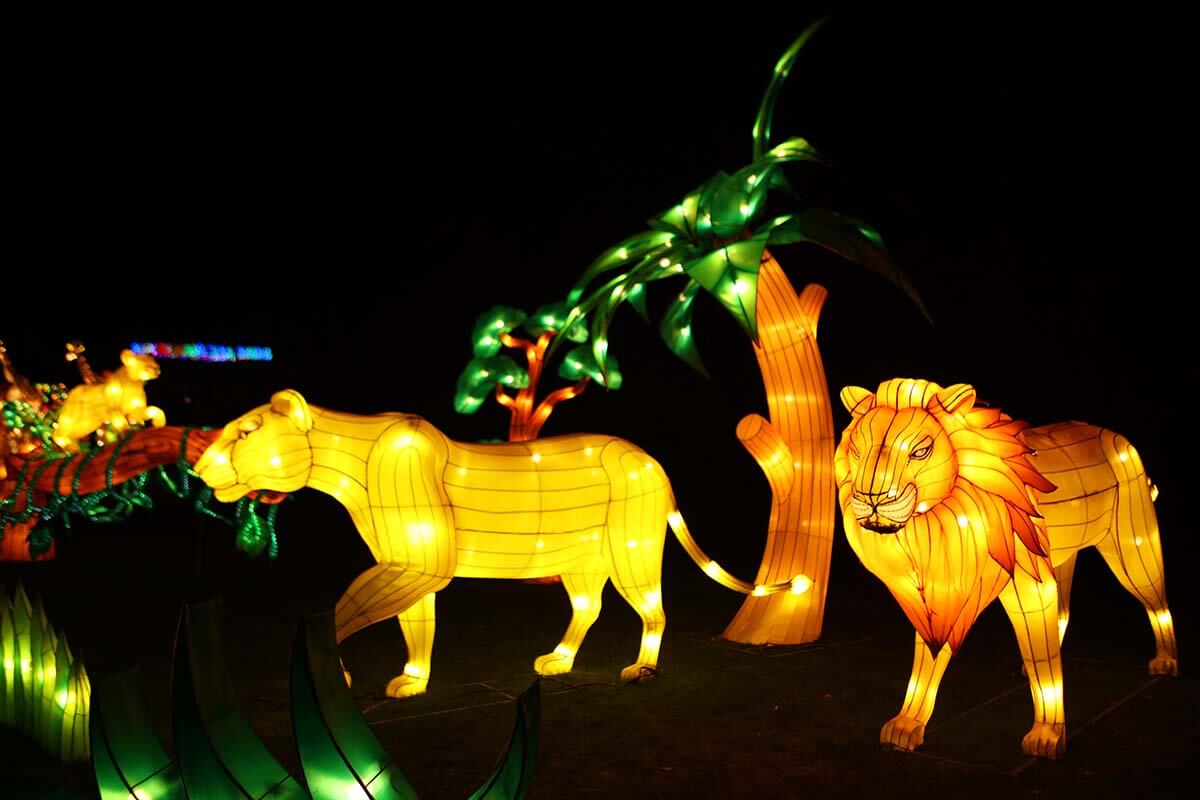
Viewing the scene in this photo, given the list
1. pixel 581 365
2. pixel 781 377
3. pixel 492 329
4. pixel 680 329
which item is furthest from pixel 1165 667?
pixel 492 329

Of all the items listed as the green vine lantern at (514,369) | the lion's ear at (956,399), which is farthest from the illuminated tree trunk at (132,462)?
the green vine lantern at (514,369)

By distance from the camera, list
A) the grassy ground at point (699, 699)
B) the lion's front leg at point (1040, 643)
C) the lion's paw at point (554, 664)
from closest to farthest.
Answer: the grassy ground at point (699, 699) < the lion's front leg at point (1040, 643) < the lion's paw at point (554, 664)

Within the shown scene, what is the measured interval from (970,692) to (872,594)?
2924mm

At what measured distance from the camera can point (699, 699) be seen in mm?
4559

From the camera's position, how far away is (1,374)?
9.32 m

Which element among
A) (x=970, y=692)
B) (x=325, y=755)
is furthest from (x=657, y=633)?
(x=325, y=755)

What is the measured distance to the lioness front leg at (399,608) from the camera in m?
4.23

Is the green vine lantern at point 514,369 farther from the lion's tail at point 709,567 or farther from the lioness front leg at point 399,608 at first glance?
the lioness front leg at point 399,608

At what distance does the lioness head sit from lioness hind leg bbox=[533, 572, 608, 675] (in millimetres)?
1840

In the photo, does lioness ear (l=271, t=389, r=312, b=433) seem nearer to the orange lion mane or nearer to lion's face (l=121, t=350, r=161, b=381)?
the orange lion mane

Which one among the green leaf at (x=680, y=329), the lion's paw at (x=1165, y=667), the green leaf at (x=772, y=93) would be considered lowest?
the lion's paw at (x=1165, y=667)

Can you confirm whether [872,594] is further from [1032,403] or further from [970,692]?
[1032,403]

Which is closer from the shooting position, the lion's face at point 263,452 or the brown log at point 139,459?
the lion's face at point 263,452

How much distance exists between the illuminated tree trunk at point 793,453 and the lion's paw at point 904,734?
5.91ft
